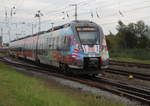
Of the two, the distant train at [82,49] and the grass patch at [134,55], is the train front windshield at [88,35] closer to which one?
the distant train at [82,49]

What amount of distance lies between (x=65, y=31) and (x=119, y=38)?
60596 millimetres

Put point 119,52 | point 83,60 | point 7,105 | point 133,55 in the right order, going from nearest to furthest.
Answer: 1. point 7,105
2. point 83,60
3. point 133,55
4. point 119,52

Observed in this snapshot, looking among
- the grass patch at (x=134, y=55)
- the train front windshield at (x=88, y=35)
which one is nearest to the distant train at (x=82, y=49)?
the train front windshield at (x=88, y=35)

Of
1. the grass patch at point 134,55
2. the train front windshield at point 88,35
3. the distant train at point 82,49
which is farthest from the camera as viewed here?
the grass patch at point 134,55

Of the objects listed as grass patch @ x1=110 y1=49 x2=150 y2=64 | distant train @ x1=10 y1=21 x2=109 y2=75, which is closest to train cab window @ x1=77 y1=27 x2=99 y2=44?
distant train @ x1=10 y1=21 x2=109 y2=75

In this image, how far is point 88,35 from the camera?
18203 mm

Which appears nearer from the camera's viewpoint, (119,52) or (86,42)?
(86,42)

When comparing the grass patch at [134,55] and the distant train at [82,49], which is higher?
the distant train at [82,49]

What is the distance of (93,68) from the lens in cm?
1767

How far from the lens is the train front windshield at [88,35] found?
17911mm

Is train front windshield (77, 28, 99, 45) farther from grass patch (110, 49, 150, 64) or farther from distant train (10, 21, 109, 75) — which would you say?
grass patch (110, 49, 150, 64)

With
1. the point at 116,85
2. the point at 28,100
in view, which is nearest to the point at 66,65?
the point at 116,85

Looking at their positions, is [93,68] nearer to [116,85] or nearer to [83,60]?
[83,60]

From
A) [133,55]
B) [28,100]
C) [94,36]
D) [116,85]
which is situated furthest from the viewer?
[133,55]
